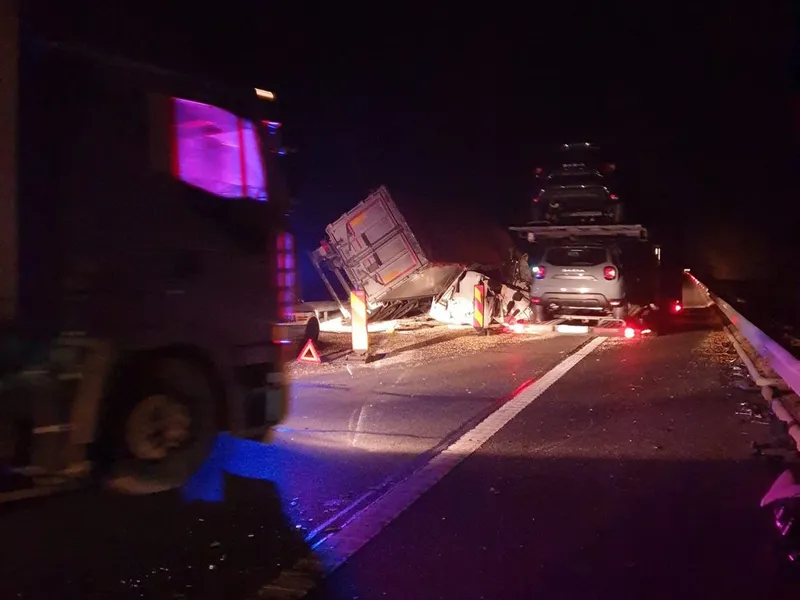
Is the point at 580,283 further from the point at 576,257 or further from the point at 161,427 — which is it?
the point at 161,427

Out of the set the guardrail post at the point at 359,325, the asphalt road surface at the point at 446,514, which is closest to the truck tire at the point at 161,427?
the asphalt road surface at the point at 446,514

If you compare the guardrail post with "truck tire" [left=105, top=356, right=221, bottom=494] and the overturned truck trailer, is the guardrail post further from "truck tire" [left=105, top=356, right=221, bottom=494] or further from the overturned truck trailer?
"truck tire" [left=105, top=356, right=221, bottom=494]

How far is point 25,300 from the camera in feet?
16.5

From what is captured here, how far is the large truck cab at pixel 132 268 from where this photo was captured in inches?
199

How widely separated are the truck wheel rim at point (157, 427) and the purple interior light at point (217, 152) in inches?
66.4

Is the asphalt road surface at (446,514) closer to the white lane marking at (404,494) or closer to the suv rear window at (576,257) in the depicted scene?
the white lane marking at (404,494)

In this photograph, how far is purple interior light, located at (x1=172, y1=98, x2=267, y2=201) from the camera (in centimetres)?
605

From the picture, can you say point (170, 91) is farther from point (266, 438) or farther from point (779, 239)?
point (779, 239)

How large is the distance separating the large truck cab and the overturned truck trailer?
9.93m

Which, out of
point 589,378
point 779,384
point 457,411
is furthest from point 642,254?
point 457,411

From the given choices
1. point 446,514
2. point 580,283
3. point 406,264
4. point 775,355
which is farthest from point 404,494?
point 406,264

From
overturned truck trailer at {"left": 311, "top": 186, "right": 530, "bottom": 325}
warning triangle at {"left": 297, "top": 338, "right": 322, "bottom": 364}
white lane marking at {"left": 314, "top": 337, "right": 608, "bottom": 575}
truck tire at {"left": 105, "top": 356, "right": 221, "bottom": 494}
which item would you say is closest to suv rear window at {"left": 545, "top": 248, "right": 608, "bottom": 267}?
overturned truck trailer at {"left": 311, "top": 186, "right": 530, "bottom": 325}

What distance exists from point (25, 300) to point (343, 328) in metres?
12.4

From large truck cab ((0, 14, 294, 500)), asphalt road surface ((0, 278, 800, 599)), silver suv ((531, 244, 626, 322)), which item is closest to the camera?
asphalt road surface ((0, 278, 800, 599))
